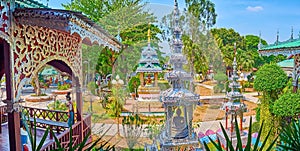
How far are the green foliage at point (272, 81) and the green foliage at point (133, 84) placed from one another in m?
7.58

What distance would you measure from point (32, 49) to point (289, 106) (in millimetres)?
4051

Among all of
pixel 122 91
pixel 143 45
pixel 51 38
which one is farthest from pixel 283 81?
pixel 143 45

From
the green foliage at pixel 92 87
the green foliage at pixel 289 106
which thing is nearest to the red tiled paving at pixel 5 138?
the green foliage at pixel 289 106

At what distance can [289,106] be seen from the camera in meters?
4.41

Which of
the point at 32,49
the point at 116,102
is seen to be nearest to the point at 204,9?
the point at 116,102

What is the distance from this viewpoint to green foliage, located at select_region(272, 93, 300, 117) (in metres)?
4.39

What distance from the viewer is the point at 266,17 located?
9977 millimetres

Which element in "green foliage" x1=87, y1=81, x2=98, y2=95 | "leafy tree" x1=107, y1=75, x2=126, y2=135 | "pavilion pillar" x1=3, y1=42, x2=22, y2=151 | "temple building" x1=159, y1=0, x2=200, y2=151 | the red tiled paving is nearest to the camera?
"pavilion pillar" x1=3, y1=42, x2=22, y2=151

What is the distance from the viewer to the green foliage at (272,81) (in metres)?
5.05

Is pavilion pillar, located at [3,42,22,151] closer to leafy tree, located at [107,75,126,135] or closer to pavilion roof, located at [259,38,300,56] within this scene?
leafy tree, located at [107,75,126,135]

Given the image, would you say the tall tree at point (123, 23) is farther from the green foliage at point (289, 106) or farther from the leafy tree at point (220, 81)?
the green foliage at point (289, 106)

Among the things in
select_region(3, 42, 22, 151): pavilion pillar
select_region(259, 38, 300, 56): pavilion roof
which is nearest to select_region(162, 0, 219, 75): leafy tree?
select_region(259, 38, 300, 56): pavilion roof

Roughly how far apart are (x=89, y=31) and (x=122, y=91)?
302 inches

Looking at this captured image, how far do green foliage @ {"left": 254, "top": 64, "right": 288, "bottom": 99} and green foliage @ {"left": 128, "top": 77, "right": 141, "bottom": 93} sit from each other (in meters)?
7.58
